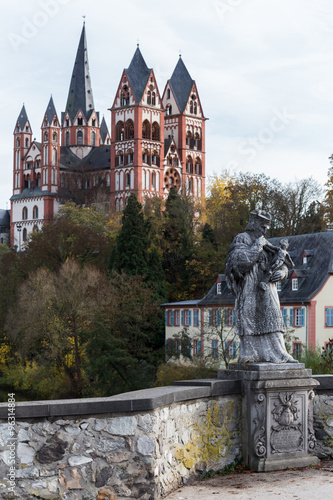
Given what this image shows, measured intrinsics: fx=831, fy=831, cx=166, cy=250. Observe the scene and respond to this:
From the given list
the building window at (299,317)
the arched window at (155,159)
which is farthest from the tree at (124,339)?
the arched window at (155,159)

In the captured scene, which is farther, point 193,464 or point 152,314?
point 152,314

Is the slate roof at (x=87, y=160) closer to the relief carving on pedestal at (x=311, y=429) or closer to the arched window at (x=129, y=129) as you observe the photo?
the arched window at (x=129, y=129)

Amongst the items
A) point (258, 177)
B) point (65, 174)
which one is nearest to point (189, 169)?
point (65, 174)

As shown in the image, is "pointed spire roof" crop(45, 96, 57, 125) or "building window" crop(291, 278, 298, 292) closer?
"building window" crop(291, 278, 298, 292)

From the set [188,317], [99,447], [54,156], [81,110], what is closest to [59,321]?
[188,317]

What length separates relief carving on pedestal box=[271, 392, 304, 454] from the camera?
9664 millimetres

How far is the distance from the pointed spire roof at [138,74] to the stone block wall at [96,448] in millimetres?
104948

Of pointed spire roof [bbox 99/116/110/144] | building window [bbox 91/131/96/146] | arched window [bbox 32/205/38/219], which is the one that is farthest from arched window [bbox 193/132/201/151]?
pointed spire roof [bbox 99/116/110/144]

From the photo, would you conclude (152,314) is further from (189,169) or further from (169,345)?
(189,169)

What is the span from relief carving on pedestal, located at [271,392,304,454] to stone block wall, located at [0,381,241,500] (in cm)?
127

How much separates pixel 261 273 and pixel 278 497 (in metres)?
2.96

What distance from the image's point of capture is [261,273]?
33.6 ft

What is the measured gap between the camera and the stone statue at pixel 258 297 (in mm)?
10016

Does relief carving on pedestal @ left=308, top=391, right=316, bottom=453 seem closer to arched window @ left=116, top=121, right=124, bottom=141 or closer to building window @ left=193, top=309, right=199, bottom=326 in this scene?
building window @ left=193, top=309, right=199, bottom=326
